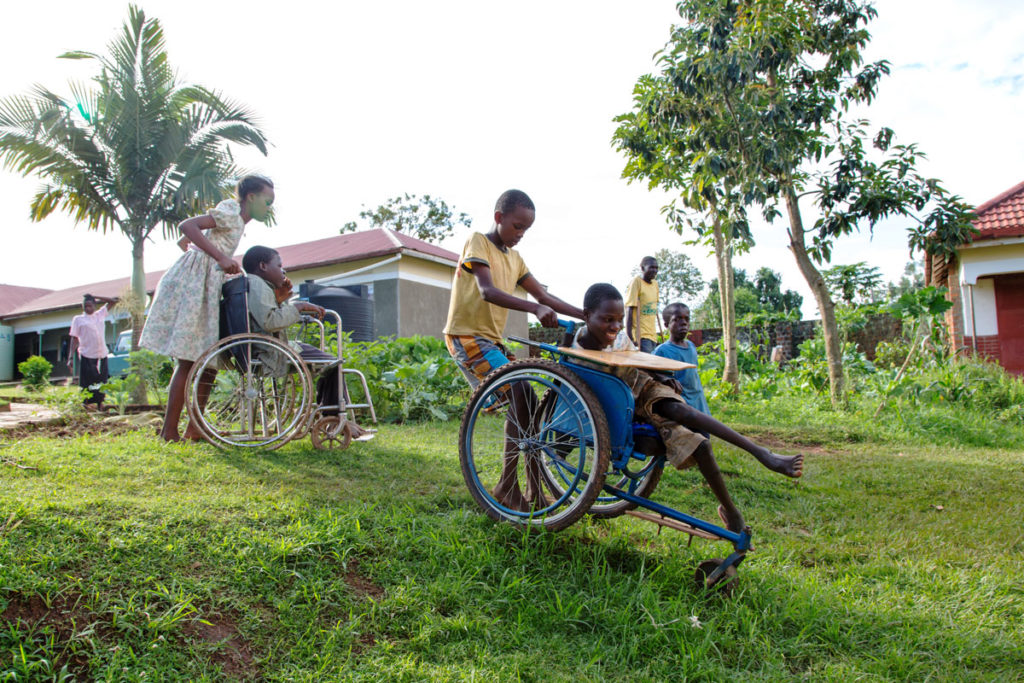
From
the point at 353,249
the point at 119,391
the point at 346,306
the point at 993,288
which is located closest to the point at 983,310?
the point at 993,288

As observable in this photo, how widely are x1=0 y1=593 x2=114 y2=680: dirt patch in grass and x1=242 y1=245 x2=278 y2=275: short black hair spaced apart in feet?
8.98

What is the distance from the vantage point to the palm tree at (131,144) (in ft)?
36.2

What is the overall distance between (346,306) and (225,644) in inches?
421

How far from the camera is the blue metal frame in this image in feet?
8.07

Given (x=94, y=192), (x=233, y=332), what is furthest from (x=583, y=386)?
(x=94, y=192)

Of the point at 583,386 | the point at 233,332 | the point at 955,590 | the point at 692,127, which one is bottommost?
the point at 955,590

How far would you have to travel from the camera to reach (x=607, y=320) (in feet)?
9.27

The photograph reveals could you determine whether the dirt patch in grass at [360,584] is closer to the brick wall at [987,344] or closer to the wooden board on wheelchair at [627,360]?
the wooden board on wheelchair at [627,360]

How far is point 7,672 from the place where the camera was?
1.63 m

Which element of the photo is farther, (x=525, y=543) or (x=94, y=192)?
(x=94, y=192)

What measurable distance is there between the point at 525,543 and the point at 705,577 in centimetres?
72

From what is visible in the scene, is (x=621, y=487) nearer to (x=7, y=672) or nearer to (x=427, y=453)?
(x=427, y=453)

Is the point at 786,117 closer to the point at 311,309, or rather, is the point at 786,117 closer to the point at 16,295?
the point at 311,309

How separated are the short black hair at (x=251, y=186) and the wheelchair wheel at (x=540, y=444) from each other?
2573 mm
